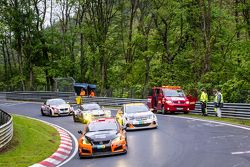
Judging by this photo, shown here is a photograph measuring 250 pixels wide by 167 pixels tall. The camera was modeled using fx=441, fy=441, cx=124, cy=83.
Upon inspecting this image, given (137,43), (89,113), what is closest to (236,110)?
(89,113)

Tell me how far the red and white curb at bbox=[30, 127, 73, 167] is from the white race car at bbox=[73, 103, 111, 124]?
620 cm

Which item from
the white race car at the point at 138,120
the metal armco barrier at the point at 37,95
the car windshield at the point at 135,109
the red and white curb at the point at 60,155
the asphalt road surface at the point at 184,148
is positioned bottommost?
the red and white curb at the point at 60,155

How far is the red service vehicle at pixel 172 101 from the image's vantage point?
30.9m

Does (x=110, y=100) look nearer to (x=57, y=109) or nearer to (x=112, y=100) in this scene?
(x=112, y=100)

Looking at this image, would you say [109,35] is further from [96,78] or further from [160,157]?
[160,157]

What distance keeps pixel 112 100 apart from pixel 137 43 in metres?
8.75

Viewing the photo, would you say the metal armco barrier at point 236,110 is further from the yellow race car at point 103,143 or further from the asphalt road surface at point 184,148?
the yellow race car at point 103,143

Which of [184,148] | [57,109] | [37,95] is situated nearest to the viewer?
[184,148]

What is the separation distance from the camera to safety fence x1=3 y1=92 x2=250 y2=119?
86.2 ft

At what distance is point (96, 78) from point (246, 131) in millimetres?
40778

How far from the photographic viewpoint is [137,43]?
49031mm

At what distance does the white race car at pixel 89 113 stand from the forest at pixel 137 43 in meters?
8.48

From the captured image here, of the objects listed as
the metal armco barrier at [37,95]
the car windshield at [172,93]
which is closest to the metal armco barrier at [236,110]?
the car windshield at [172,93]

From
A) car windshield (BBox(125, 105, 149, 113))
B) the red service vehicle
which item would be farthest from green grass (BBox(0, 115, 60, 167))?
the red service vehicle
